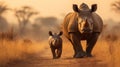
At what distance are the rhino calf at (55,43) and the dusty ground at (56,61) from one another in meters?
0.03

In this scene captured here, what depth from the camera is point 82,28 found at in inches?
76.6

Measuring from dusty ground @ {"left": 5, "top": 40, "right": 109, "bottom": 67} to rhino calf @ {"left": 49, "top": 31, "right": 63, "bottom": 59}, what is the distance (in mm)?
27

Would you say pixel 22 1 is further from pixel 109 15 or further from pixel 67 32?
pixel 109 15

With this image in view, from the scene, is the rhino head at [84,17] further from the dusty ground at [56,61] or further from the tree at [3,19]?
the tree at [3,19]

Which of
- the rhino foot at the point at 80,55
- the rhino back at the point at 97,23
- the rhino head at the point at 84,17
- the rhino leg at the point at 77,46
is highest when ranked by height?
the rhino head at the point at 84,17

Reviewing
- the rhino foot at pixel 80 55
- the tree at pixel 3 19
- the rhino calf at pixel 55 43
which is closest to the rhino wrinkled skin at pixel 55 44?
the rhino calf at pixel 55 43

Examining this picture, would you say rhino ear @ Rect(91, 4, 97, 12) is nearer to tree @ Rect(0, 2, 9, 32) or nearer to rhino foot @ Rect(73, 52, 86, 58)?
rhino foot @ Rect(73, 52, 86, 58)

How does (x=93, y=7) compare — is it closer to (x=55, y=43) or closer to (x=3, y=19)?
(x=55, y=43)

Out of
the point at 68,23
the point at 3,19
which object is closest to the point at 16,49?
the point at 3,19

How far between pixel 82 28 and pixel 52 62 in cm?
23

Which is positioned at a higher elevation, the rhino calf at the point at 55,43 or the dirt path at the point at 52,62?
the rhino calf at the point at 55,43

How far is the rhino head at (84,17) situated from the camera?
1938 mm

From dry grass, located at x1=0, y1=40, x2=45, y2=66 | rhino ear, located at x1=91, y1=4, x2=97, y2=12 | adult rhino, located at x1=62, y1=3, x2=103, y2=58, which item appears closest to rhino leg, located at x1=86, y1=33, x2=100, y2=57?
adult rhino, located at x1=62, y1=3, x2=103, y2=58

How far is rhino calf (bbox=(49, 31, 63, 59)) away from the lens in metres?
2.07
